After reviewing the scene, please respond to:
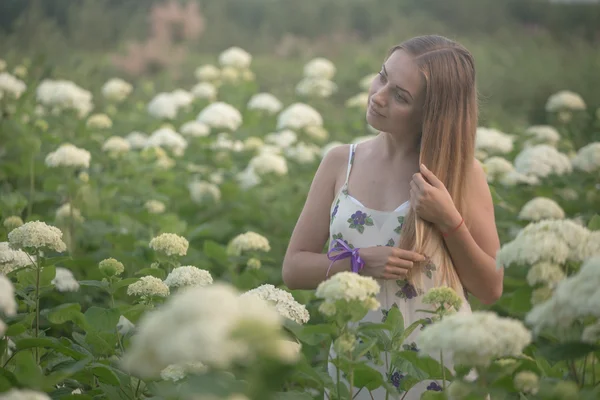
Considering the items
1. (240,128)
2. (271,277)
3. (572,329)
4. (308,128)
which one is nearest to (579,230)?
(572,329)

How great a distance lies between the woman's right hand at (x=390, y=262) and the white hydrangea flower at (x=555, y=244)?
1.92ft

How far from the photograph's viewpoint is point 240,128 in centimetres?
616

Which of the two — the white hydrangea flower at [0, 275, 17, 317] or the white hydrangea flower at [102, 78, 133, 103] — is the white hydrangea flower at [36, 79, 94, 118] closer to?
the white hydrangea flower at [102, 78, 133, 103]

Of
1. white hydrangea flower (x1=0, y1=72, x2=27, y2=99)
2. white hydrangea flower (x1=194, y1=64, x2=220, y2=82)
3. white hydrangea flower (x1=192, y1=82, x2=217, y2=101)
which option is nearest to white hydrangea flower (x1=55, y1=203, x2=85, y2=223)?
white hydrangea flower (x1=0, y1=72, x2=27, y2=99)

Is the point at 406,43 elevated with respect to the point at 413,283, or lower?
elevated

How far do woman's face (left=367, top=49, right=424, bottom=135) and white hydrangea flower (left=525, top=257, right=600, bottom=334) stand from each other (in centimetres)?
93

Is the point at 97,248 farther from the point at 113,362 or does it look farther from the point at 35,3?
the point at 35,3

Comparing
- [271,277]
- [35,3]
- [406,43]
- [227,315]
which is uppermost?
[35,3]

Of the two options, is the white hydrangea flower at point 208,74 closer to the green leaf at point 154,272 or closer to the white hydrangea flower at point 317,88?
the white hydrangea flower at point 317,88

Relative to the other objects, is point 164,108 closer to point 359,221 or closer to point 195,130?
point 195,130

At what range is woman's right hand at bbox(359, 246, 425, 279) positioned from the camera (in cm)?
216

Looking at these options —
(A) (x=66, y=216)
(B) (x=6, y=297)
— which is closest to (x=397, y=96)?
(B) (x=6, y=297)

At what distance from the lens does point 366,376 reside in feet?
5.86

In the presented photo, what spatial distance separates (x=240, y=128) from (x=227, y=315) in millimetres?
5196
